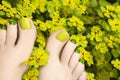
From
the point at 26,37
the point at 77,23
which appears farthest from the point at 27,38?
the point at 77,23

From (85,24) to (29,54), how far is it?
1.13 ft

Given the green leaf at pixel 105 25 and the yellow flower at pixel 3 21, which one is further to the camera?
the green leaf at pixel 105 25

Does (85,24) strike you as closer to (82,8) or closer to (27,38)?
(82,8)

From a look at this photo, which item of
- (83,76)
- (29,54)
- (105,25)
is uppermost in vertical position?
(105,25)

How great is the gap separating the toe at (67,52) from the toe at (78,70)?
2.0 inches

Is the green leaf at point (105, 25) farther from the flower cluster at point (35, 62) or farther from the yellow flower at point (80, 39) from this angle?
the flower cluster at point (35, 62)

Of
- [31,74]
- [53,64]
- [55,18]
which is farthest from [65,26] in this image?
[31,74]

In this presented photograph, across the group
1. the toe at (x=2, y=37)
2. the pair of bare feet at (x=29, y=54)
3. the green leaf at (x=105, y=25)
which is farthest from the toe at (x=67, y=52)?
the toe at (x=2, y=37)

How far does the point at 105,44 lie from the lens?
1493 millimetres

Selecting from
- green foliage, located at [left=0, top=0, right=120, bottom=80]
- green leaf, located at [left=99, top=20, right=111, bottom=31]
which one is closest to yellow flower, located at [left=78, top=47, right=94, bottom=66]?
green foliage, located at [left=0, top=0, right=120, bottom=80]

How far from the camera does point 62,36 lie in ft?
4.69

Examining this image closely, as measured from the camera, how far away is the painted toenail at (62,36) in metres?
1.41

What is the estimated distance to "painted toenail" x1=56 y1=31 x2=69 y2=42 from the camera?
1.41 m

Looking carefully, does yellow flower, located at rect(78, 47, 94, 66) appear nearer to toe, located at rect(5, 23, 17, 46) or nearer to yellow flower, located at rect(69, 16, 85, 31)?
yellow flower, located at rect(69, 16, 85, 31)
